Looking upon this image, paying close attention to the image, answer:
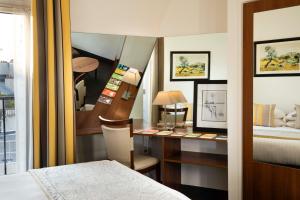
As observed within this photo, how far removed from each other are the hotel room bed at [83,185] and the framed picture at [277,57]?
1.23m

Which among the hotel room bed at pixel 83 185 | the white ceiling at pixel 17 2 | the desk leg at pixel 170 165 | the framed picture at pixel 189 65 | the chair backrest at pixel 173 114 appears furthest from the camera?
the chair backrest at pixel 173 114

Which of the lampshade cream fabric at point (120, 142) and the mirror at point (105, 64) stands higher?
the mirror at point (105, 64)

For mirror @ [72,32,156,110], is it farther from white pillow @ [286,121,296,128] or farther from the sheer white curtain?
white pillow @ [286,121,296,128]

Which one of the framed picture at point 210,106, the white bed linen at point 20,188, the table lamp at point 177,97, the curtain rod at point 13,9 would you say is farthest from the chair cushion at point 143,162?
the curtain rod at point 13,9

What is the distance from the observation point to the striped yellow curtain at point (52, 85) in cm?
267

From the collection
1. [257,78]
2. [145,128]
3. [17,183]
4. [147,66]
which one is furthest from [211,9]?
[17,183]

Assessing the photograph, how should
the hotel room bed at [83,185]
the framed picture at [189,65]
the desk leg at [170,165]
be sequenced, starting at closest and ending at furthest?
1. the hotel room bed at [83,185]
2. the desk leg at [170,165]
3. the framed picture at [189,65]

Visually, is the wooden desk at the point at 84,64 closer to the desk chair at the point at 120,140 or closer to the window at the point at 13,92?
the window at the point at 13,92

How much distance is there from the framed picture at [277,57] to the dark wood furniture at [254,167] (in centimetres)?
6

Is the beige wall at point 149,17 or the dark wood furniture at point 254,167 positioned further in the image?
the beige wall at point 149,17

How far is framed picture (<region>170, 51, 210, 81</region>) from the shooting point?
3.23 metres

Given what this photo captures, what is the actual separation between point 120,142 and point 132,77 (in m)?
0.89

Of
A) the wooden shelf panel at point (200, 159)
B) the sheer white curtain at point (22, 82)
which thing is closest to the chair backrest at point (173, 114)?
the wooden shelf panel at point (200, 159)

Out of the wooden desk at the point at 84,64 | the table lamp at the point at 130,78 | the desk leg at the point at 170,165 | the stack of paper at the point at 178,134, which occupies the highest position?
the wooden desk at the point at 84,64
